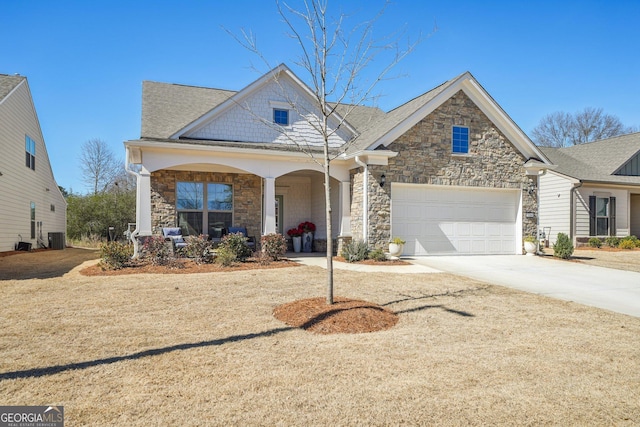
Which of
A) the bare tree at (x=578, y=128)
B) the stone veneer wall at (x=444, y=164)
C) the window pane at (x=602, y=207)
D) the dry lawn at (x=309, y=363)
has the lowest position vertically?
the dry lawn at (x=309, y=363)

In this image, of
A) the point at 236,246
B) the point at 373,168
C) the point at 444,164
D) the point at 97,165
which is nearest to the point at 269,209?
the point at 236,246

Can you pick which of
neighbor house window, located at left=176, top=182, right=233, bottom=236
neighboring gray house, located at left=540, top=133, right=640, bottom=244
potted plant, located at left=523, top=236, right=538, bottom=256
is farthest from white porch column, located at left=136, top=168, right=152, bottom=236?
neighboring gray house, located at left=540, top=133, right=640, bottom=244

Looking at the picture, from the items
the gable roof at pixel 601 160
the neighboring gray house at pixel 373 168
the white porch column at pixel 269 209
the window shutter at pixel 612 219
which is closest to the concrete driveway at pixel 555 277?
the neighboring gray house at pixel 373 168

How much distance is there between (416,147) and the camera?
13180 mm

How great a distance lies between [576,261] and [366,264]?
22.7 ft

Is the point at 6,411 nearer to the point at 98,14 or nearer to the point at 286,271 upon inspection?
the point at 286,271

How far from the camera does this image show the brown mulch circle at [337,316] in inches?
209

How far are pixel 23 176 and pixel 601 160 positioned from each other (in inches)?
1073

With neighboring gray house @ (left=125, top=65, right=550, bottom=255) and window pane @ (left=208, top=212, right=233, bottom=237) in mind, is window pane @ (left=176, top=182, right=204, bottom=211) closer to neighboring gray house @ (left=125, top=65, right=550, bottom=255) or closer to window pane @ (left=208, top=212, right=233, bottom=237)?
neighboring gray house @ (left=125, top=65, right=550, bottom=255)

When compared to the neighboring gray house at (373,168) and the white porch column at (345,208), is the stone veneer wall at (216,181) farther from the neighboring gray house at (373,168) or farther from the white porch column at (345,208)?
the white porch column at (345,208)

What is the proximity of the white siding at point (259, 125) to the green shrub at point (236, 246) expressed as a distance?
432 centimetres

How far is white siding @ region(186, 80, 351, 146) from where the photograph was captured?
45.6ft

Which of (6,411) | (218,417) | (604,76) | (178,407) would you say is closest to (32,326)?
(6,411)

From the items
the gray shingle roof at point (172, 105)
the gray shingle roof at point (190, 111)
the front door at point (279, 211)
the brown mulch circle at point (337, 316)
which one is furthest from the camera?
the front door at point (279, 211)
